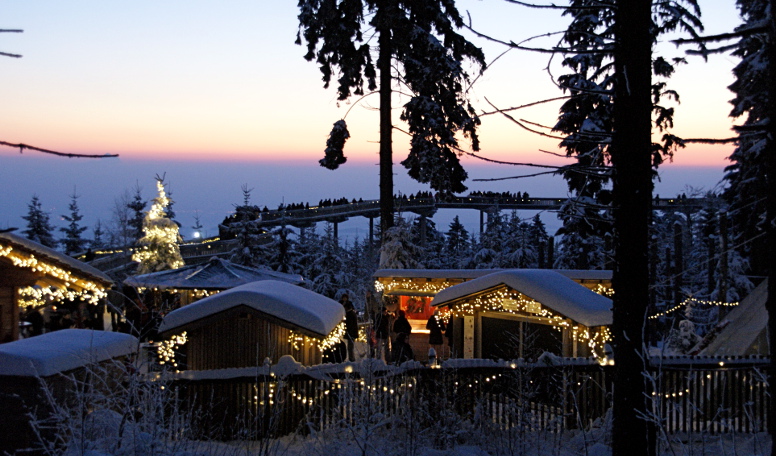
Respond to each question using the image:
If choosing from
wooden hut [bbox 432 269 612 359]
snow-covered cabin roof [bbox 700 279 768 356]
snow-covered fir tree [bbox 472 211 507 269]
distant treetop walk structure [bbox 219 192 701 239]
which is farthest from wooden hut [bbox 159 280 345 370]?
distant treetop walk structure [bbox 219 192 701 239]

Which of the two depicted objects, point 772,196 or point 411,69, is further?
point 411,69

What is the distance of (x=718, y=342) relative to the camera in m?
15.4

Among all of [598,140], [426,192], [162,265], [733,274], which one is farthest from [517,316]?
[426,192]

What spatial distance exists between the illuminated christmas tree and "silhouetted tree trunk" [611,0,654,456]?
26337mm

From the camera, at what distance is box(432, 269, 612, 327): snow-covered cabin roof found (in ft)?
43.9

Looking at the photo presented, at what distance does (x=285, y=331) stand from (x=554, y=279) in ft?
20.6

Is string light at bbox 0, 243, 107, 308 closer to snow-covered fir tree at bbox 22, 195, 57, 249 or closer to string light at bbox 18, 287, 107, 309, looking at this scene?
string light at bbox 18, 287, 107, 309

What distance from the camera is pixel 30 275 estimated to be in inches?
511

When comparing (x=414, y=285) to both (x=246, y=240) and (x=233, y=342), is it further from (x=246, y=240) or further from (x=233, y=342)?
(x=246, y=240)

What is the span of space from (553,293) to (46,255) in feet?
33.8

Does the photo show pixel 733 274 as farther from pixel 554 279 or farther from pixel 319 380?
pixel 319 380

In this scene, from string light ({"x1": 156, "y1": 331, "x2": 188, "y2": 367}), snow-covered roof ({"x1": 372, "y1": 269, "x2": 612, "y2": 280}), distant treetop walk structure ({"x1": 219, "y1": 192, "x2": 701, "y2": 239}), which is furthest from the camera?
distant treetop walk structure ({"x1": 219, "y1": 192, "x2": 701, "y2": 239})

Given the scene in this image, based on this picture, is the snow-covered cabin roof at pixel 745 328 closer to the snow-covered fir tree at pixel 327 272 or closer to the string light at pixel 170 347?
the string light at pixel 170 347

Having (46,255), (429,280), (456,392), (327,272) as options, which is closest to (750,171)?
(429,280)
